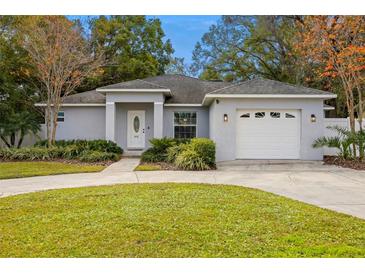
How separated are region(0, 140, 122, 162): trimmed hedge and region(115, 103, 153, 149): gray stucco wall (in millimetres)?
2538

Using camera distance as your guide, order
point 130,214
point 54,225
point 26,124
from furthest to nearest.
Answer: point 26,124, point 130,214, point 54,225

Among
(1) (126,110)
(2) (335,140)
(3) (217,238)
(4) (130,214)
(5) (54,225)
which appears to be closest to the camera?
(3) (217,238)

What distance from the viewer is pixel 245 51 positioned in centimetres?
2588

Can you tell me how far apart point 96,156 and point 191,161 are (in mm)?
4244

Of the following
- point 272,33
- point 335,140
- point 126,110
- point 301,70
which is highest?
point 272,33

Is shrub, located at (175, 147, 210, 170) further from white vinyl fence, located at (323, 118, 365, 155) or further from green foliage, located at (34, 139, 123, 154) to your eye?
white vinyl fence, located at (323, 118, 365, 155)

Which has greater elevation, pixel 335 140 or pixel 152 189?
pixel 335 140

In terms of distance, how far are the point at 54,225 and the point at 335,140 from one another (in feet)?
38.7

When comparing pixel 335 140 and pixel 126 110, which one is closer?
pixel 335 140

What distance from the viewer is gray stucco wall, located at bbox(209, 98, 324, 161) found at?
14008 millimetres
